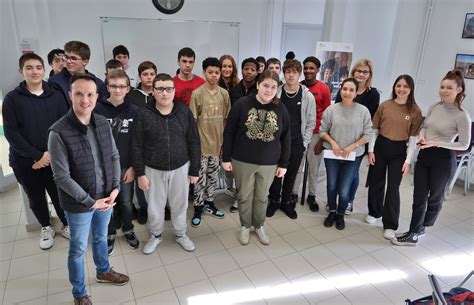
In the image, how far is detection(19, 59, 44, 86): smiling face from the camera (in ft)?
7.77

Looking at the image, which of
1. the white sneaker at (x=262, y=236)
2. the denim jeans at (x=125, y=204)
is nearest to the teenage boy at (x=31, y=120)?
the denim jeans at (x=125, y=204)

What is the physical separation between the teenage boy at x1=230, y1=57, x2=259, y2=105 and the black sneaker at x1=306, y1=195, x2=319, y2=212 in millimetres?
1429

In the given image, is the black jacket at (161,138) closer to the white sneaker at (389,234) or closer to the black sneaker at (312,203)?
the black sneaker at (312,203)

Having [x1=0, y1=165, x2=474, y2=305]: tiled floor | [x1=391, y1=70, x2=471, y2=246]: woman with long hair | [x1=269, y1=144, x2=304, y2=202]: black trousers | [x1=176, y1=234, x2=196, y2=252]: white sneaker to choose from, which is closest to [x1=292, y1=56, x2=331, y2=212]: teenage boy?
[x1=269, y1=144, x2=304, y2=202]: black trousers

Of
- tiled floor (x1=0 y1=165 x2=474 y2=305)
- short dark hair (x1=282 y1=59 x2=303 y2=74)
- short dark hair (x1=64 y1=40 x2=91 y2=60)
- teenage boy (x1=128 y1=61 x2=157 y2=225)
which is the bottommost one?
tiled floor (x1=0 y1=165 x2=474 y2=305)

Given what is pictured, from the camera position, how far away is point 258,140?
2.57 meters

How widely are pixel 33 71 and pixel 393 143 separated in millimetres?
3038

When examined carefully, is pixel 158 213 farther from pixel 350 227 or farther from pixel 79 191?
pixel 350 227

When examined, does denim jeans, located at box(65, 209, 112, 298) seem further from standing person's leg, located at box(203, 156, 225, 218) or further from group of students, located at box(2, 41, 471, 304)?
standing person's leg, located at box(203, 156, 225, 218)

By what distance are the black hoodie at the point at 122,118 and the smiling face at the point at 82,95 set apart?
549mm

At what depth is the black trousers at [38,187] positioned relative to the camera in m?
2.60

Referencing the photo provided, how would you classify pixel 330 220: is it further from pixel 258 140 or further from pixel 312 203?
pixel 258 140

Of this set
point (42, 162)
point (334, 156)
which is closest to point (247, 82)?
point (334, 156)

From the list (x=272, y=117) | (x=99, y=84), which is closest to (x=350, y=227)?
(x=272, y=117)
